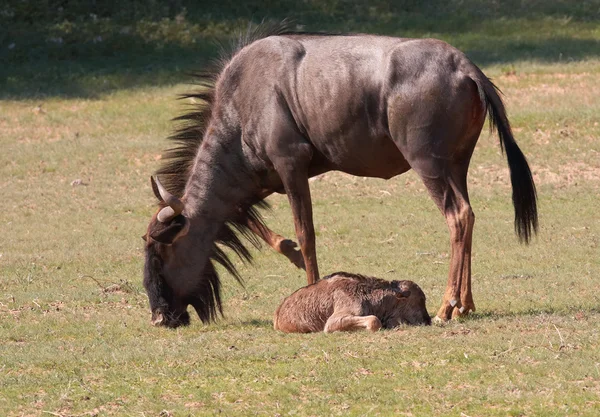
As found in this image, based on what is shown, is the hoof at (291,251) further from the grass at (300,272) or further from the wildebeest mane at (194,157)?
the grass at (300,272)

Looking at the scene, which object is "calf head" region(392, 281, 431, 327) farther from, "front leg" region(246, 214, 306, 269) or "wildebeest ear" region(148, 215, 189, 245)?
"wildebeest ear" region(148, 215, 189, 245)

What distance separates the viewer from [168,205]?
29.9 ft

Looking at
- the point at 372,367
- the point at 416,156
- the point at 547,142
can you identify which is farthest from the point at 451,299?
the point at 547,142

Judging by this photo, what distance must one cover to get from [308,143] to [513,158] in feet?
5.38

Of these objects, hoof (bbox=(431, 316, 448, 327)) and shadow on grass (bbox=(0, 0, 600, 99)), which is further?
shadow on grass (bbox=(0, 0, 600, 99))

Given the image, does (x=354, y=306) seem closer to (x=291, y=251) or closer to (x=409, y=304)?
(x=409, y=304)

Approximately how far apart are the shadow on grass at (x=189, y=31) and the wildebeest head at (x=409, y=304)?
1398cm

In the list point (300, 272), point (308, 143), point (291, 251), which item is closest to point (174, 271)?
point (291, 251)

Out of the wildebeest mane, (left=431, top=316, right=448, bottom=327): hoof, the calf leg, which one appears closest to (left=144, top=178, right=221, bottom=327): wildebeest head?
the wildebeest mane

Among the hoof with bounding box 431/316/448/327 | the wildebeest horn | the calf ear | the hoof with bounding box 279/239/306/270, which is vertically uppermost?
the wildebeest horn

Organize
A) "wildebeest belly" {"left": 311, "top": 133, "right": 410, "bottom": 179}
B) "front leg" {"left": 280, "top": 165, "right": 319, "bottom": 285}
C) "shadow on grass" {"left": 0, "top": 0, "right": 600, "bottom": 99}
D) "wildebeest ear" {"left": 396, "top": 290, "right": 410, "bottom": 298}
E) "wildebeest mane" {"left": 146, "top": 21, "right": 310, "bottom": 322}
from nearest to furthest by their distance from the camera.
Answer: "wildebeest ear" {"left": 396, "top": 290, "right": 410, "bottom": 298}
"wildebeest belly" {"left": 311, "top": 133, "right": 410, "bottom": 179}
"front leg" {"left": 280, "top": 165, "right": 319, "bottom": 285}
"wildebeest mane" {"left": 146, "top": 21, "right": 310, "bottom": 322}
"shadow on grass" {"left": 0, "top": 0, "right": 600, "bottom": 99}

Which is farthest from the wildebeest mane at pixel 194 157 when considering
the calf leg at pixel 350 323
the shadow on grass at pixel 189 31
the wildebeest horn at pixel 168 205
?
the shadow on grass at pixel 189 31

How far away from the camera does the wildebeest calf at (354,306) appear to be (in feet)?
26.3

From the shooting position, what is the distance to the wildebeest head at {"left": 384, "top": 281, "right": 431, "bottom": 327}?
8.07 meters
